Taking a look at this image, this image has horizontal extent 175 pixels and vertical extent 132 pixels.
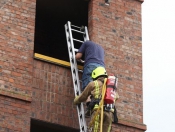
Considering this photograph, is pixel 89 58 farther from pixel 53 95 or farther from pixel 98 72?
pixel 53 95

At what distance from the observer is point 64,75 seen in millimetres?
16969

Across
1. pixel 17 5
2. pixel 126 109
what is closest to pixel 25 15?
pixel 17 5

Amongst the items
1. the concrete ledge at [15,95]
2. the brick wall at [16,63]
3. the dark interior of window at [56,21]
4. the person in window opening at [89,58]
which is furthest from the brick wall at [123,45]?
the concrete ledge at [15,95]

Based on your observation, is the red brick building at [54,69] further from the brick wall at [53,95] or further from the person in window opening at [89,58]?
the person in window opening at [89,58]

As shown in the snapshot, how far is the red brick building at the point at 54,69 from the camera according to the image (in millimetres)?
16156

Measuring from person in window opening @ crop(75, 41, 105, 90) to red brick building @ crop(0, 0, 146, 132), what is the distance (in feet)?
1.63

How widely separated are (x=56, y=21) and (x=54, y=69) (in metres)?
4.04

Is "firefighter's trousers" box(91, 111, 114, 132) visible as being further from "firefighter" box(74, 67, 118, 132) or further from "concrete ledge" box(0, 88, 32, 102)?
"concrete ledge" box(0, 88, 32, 102)

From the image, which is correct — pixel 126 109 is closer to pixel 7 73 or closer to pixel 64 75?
pixel 64 75

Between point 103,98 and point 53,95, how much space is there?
5.53 feet

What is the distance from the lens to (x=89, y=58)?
653 inches

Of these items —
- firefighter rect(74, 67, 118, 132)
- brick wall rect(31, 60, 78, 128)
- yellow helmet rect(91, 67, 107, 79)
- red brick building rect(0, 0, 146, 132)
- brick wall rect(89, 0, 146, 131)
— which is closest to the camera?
firefighter rect(74, 67, 118, 132)

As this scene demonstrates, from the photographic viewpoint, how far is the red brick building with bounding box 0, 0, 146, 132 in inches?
636

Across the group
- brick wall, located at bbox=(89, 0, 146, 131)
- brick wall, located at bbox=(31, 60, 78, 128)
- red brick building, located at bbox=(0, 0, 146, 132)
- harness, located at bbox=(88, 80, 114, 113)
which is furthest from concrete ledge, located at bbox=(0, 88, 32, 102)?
brick wall, located at bbox=(89, 0, 146, 131)
